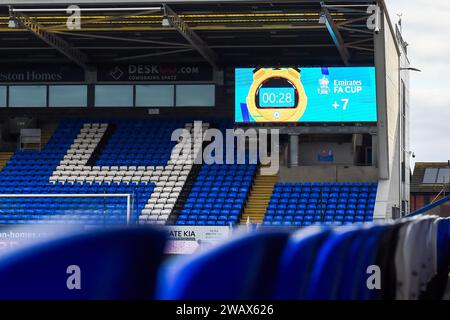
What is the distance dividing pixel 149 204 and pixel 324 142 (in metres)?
9.95

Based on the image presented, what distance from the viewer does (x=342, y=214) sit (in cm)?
3581

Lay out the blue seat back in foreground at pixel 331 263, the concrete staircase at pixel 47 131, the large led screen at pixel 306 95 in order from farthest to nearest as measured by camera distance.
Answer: the concrete staircase at pixel 47 131 → the large led screen at pixel 306 95 → the blue seat back in foreground at pixel 331 263

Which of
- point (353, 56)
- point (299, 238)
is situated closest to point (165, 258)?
point (299, 238)

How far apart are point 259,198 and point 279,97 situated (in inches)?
192

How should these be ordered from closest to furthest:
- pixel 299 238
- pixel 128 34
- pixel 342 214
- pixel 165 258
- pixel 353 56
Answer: pixel 165 258, pixel 299 238, pixel 342 214, pixel 128 34, pixel 353 56

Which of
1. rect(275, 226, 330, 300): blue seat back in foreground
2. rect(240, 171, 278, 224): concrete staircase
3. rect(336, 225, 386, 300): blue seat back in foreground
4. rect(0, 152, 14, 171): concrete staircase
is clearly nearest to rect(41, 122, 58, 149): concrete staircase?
rect(0, 152, 14, 171): concrete staircase

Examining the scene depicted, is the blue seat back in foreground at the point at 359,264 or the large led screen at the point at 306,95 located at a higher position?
the large led screen at the point at 306,95

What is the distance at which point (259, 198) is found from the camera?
38594 mm

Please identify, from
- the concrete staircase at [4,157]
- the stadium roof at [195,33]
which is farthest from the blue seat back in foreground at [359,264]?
the concrete staircase at [4,157]

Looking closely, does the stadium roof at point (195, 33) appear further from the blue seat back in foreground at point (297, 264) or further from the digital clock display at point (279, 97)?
the blue seat back in foreground at point (297, 264)

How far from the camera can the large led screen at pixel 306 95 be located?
121 ft

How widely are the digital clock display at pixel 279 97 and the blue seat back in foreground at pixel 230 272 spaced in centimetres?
3347

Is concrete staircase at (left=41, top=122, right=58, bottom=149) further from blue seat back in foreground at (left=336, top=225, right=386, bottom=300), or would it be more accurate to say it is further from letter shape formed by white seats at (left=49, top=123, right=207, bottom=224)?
blue seat back in foreground at (left=336, top=225, right=386, bottom=300)

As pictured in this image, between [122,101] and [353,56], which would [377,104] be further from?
[122,101]
